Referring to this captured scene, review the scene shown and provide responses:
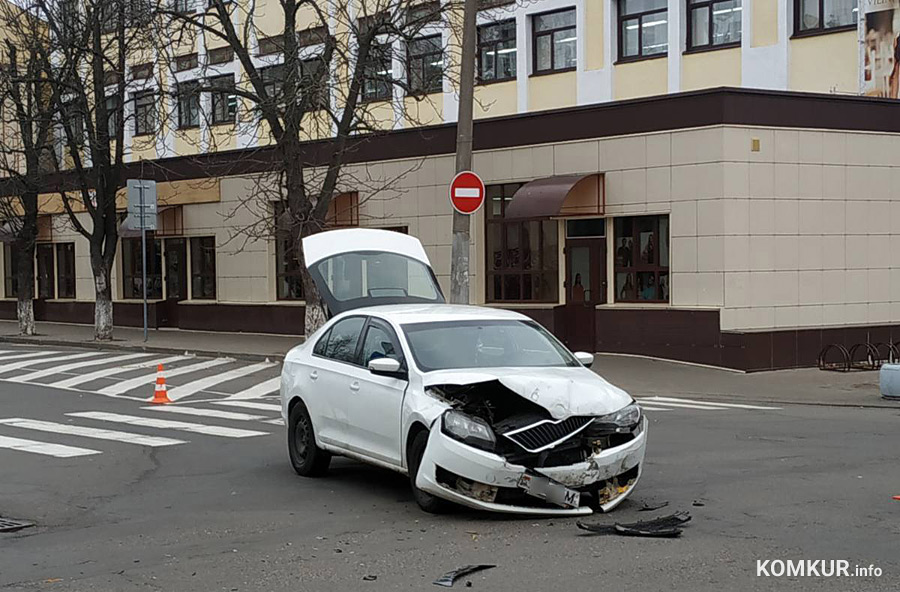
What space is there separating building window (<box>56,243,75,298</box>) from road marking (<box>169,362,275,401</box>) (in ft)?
58.1

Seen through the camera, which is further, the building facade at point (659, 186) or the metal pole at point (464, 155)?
the building facade at point (659, 186)

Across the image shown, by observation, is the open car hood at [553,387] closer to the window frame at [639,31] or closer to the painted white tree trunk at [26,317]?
the window frame at [639,31]

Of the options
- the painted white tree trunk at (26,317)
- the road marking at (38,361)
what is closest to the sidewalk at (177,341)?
the painted white tree trunk at (26,317)

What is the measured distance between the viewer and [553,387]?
8711mm

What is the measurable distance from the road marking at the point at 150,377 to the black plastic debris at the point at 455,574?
12771mm

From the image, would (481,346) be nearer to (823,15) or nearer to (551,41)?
(823,15)

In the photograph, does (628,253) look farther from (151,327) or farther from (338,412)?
(151,327)

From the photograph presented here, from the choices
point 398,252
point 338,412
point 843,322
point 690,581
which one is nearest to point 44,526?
point 338,412

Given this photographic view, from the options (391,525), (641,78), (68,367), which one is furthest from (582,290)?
(391,525)

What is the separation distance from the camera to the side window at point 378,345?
987 cm

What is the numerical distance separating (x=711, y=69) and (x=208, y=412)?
1667cm

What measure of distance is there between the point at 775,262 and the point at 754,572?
632 inches

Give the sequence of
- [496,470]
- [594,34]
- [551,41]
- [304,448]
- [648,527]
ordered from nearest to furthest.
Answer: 1. [648,527]
2. [496,470]
3. [304,448]
4. [594,34]
5. [551,41]

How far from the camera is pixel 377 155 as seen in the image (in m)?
29.2
